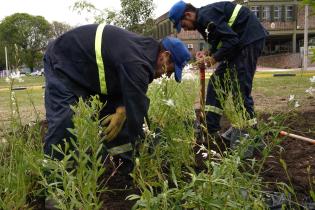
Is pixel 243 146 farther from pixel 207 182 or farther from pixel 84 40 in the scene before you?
pixel 84 40

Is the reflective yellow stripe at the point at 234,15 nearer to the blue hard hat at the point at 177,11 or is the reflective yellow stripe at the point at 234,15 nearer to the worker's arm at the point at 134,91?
the blue hard hat at the point at 177,11

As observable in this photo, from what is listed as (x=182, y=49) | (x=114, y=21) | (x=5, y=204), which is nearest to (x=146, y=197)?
(x=5, y=204)

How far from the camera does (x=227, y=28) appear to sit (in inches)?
158

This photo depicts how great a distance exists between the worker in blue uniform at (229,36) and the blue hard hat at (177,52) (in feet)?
3.81

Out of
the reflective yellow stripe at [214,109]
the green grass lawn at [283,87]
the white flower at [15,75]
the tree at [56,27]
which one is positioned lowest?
the green grass lawn at [283,87]

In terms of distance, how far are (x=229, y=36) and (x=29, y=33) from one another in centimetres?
6525

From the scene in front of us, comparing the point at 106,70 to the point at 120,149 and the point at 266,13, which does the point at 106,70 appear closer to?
the point at 120,149

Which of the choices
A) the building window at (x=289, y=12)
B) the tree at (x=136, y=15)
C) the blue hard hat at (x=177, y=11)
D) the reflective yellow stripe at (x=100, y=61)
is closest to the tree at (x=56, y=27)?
the building window at (x=289, y=12)

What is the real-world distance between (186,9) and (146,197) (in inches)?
117

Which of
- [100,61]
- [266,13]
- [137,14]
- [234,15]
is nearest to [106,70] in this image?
[100,61]

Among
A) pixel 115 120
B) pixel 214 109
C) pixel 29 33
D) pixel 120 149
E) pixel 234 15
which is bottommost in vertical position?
pixel 120 149

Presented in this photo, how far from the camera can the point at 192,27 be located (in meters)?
4.27

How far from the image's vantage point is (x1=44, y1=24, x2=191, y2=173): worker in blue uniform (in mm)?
Answer: 2756

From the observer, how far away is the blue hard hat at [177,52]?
2875 mm
